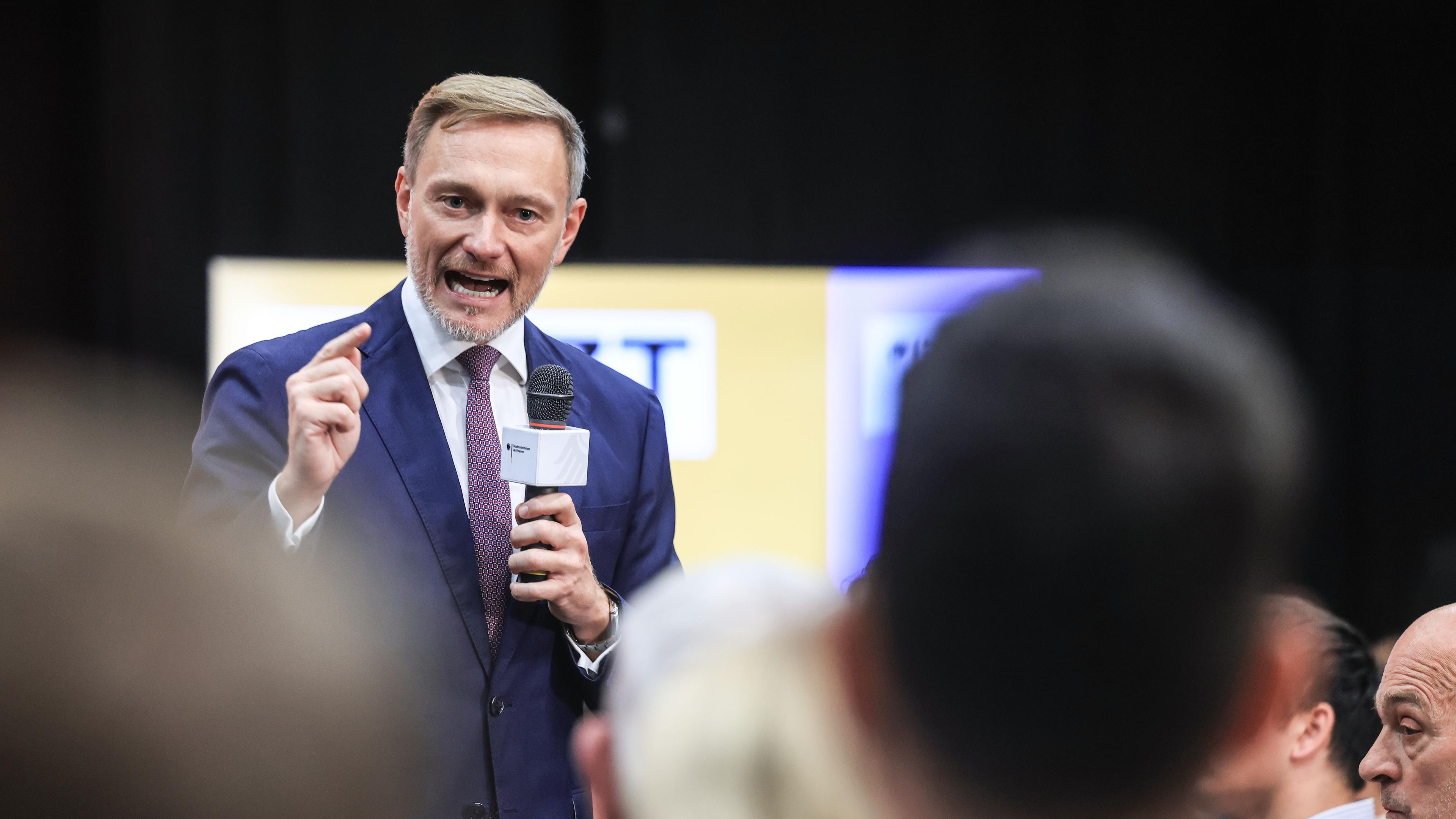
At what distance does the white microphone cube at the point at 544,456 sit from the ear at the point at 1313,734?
148cm

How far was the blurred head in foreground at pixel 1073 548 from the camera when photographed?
0.41 metres

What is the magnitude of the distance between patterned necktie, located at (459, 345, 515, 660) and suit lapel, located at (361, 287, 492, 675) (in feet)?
0.05

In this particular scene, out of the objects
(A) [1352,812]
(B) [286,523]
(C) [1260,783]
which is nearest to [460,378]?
(B) [286,523]

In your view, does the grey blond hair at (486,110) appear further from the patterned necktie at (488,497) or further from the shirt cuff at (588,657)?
the shirt cuff at (588,657)

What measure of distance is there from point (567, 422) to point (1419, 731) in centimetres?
150

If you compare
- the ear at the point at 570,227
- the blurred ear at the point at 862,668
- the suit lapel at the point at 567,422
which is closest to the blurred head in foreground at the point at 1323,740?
the suit lapel at the point at 567,422

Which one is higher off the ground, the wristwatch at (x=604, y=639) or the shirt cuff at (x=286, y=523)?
the shirt cuff at (x=286, y=523)

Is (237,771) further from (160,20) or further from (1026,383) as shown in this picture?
(160,20)

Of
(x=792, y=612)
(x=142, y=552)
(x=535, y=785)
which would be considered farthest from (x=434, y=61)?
(x=792, y=612)

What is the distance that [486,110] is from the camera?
5.84 feet

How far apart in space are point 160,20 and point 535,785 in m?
2.46

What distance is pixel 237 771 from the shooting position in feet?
6.32

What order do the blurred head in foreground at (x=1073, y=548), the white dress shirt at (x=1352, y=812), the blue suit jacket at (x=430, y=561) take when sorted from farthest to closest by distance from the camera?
1. the white dress shirt at (x=1352, y=812)
2. the blue suit jacket at (x=430, y=561)
3. the blurred head in foreground at (x=1073, y=548)

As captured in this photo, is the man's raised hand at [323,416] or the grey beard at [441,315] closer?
the man's raised hand at [323,416]
